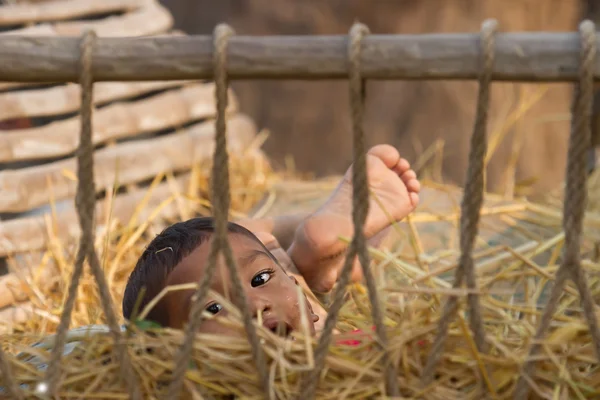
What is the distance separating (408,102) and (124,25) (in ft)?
7.76

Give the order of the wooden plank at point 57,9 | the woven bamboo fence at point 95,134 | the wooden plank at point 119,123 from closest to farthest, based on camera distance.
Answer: the woven bamboo fence at point 95,134
the wooden plank at point 119,123
the wooden plank at point 57,9

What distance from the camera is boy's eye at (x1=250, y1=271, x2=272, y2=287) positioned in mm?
1436

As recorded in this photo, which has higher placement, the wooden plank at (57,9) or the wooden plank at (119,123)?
the wooden plank at (57,9)

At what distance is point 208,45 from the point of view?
1117mm

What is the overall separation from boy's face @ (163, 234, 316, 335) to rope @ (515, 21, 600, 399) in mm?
385

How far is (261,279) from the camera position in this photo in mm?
1440

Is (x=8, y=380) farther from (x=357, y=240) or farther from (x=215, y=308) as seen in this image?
(x=357, y=240)

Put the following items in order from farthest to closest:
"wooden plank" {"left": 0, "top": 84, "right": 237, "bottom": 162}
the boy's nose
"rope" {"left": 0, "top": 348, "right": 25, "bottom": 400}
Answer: "wooden plank" {"left": 0, "top": 84, "right": 237, "bottom": 162}
the boy's nose
"rope" {"left": 0, "top": 348, "right": 25, "bottom": 400}

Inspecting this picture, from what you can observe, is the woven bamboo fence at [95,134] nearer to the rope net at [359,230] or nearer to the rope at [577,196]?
the rope net at [359,230]

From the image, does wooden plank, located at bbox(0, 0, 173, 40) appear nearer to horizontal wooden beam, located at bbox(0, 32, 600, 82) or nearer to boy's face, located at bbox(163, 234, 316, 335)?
boy's face, located at bbox(163, 234, 316, 335)

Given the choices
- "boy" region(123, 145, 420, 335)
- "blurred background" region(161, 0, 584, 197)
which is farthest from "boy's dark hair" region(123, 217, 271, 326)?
"blurred background" region(161, 0, 584, 197)

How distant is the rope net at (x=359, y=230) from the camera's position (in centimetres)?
106

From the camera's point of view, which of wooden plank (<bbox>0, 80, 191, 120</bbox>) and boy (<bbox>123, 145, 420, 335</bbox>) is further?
wooden plank (<bbox>0, 80, 191, 120</bbox>)

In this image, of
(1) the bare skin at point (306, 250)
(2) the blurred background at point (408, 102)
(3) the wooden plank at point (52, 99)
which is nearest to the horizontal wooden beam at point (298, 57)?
(1) the bare skin at point (306, 250)
